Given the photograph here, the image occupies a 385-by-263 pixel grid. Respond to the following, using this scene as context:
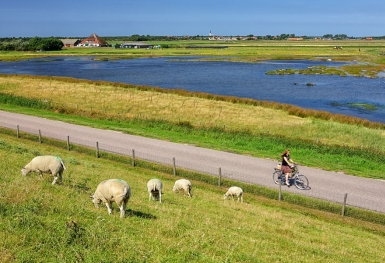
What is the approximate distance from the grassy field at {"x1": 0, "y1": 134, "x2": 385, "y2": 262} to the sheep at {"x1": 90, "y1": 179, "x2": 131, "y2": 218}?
13.8 inches

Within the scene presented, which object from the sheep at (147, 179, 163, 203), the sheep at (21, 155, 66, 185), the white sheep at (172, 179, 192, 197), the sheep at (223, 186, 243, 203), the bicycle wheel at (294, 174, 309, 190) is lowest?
the bicycle wheel at (294, 174, 309, 190)

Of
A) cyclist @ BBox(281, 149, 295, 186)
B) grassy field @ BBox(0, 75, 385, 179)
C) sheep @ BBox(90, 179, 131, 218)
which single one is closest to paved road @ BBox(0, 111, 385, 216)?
cyclist @ BBox(281, 149, 295, 186)

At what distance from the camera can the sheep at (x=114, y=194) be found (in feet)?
45.4

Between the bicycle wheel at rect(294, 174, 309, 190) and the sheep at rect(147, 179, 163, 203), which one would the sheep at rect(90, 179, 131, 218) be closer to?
the sheep at rect(147, 179, 163, 203)

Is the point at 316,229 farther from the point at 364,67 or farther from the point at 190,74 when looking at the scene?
the point at 364,67

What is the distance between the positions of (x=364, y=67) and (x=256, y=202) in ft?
397

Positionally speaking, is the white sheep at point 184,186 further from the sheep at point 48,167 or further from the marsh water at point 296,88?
the marsh water at point 296,88

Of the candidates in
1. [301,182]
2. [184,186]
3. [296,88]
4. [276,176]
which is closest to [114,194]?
[184,186]

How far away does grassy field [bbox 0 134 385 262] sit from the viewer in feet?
34.8

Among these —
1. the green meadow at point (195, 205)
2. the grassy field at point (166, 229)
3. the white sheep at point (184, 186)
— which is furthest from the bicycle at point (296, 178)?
the white sheep at point (184, 186)

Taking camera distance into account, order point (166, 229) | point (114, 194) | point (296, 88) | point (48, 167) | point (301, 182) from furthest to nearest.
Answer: point (296, 88)
point (301, 182)
point (48, 167)
point (114, 194)
point (166, 229)

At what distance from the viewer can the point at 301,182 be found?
2689 cm

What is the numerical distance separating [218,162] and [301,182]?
22.4 feet

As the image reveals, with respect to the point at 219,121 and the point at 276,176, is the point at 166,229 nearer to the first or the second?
the point at 276,176
